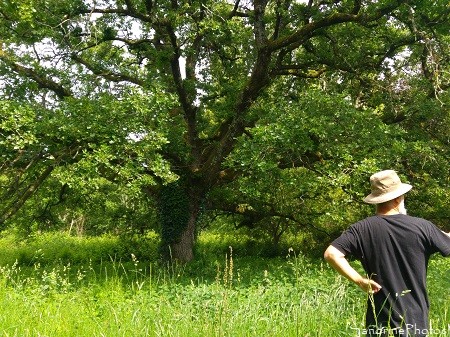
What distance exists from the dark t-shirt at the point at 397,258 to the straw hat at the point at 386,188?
0.15 metres

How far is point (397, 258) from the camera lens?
9.90ft

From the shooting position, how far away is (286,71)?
12086 millimetres

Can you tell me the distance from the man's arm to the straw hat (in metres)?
0.54

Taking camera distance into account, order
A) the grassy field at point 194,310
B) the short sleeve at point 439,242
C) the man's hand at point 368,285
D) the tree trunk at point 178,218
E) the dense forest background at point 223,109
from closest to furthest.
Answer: the man's hand at point 368,285 → the short sleeve at point 439,242 → the grassy field at point 194,310 → the dense forest background at point 223,109 → the tree trunk at point 178,218

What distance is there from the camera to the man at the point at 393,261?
291cm

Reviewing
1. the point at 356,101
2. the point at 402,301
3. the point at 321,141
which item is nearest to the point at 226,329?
the point at 402,301

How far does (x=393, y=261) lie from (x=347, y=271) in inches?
15.1

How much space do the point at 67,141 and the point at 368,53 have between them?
7965mm

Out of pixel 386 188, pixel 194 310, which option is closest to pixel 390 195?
pixel 386 188

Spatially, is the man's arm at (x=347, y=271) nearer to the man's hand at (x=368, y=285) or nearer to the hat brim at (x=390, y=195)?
the man's hand at (x=368, y=285)

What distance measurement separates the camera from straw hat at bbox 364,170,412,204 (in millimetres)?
3161

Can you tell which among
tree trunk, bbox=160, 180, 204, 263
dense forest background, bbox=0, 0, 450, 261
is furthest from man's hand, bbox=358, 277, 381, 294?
tree trunk, bbox=160, 180, 204, 263

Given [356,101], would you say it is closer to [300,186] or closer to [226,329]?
[300,186]

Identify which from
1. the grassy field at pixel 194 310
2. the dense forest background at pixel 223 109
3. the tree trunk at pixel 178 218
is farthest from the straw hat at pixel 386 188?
the tree trunk at pixel 178 218
